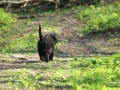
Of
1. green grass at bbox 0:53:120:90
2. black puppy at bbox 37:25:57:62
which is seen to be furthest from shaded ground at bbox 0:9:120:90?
green grass at bbox 0:53:120:90

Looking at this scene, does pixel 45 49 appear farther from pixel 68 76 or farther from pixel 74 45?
pixel 74 45

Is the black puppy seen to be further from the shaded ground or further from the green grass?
the green grass

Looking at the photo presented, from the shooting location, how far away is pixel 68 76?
332 inches

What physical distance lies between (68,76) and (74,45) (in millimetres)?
5888

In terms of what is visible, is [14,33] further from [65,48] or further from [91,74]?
[91,74]

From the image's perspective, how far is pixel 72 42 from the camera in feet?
48.8

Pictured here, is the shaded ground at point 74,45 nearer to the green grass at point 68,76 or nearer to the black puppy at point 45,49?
the black puppy at point 45,49

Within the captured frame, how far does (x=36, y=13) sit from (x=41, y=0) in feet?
3.13

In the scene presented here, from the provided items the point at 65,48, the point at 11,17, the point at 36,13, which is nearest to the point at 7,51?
the point at 65,48

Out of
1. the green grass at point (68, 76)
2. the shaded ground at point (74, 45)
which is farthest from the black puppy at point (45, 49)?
the green grass at point (68, 76)

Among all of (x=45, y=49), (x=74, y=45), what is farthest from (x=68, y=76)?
(x=74, y=45)

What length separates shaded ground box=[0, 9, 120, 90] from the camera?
10911 millimetres

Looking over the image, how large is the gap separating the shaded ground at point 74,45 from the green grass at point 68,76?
27.8 inches

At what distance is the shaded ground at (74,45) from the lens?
10911 mm
